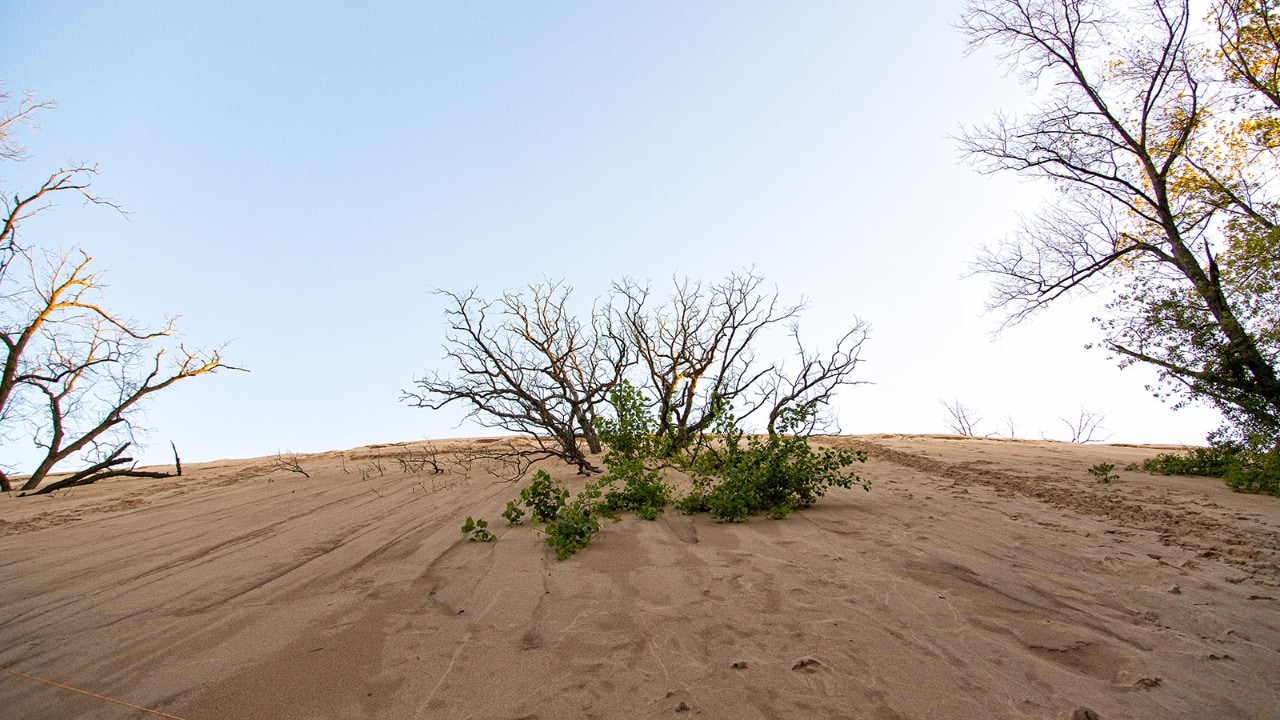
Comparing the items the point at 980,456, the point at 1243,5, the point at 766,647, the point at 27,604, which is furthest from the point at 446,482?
the point at 1243,5

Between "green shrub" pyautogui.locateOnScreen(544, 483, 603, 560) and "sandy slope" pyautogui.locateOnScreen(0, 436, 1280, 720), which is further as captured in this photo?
"green shrub" pyautogui.locateOnScreen(544, 483, 603, 560)

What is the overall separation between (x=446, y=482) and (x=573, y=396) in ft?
11.3

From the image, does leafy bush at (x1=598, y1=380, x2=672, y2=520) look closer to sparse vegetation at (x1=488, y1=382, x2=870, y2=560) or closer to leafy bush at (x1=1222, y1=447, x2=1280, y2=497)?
sparse vegetation at (x1=488, y1=382, x2=870, y2=560)

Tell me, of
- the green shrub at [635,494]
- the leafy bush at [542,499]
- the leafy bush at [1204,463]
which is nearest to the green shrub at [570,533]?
the leafy bush at [542,499]

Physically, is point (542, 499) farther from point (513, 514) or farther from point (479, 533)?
point (479, 533)

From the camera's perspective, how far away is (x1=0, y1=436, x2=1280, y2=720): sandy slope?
8.76 feet

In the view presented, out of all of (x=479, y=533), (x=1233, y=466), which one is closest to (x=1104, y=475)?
(x=1233, y=466)

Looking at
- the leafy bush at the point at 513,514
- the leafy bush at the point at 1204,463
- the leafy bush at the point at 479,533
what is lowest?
the leafy bush at the point at 479,533

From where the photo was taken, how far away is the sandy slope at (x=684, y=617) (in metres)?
2.67

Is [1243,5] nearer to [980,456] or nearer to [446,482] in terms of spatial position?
[980,456]

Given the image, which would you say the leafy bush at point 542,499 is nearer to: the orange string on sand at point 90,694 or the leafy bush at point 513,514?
the leafy bush at point 513,514

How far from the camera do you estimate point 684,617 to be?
3.45 m

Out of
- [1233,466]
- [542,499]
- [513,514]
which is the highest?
[1233,466]

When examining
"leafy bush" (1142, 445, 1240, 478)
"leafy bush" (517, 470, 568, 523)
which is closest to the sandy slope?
"leafy bush" (517, 470, 568, 523)
